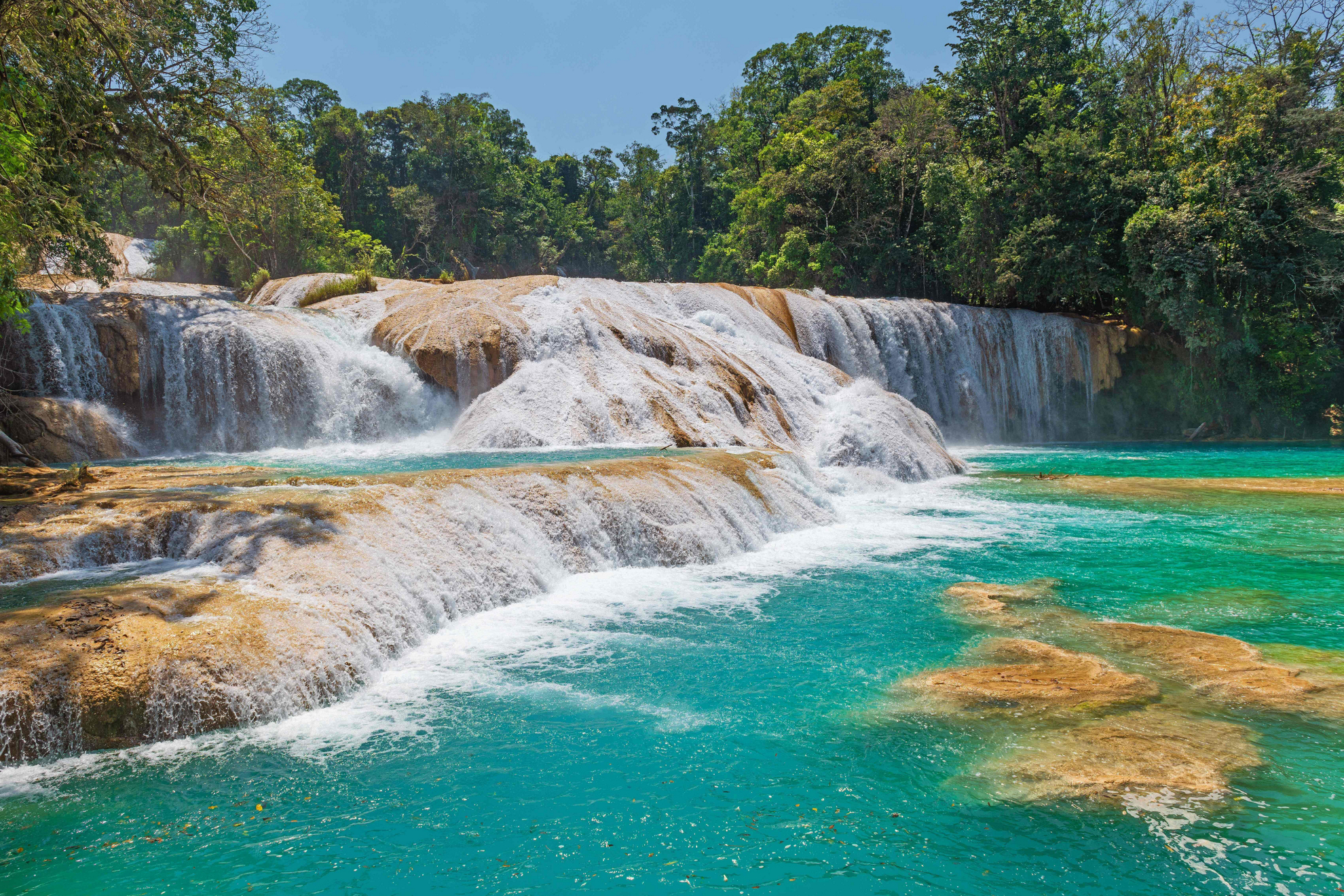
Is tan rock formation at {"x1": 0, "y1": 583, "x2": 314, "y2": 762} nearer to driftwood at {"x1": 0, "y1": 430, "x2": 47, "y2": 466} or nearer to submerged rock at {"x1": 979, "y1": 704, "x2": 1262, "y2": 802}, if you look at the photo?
submerged rock at {"x1": 979, "y1": 704, "x2": 1262, "y2": 802}

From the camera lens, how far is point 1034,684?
5617 millimetres

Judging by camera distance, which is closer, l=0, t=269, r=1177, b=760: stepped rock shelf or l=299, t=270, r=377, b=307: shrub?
l=0, t=269, r=1177, b=760: stepped rock shelf

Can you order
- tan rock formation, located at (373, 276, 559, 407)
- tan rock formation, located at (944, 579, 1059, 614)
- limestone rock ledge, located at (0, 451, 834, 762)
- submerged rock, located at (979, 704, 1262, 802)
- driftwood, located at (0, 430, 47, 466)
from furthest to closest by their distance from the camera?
tan rock formation, located at (373, 276, 559, 407) < driftwood, located at (0, 430, 47, 466) < tan rock formation, located at (944, 579, 1059, 614) < limestone rock ledge, located at (0, 451, 834, 762) < submerged rock, located at (979, 704, 1262, 802)

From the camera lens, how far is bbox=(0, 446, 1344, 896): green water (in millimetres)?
3664

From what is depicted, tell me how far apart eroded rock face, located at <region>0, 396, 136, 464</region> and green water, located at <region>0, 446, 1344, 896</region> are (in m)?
9.77

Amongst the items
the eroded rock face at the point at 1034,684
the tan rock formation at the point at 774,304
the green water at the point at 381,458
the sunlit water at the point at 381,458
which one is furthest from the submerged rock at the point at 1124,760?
the tan rock formation at the point at 774,304

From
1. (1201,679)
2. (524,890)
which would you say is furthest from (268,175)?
(1201,679)

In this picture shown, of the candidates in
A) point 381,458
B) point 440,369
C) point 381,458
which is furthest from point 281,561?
point 440,369

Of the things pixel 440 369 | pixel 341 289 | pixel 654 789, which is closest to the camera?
pixel 654 789

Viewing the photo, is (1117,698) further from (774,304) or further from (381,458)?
(774,304)

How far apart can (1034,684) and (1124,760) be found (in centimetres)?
113

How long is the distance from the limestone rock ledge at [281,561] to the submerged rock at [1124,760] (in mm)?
4301

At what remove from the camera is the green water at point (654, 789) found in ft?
12.0

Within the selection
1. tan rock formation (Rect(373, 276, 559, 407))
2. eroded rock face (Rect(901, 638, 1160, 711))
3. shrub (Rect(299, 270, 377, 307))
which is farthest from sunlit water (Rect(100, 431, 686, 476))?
eroded rock face (Rect(901, 638, 1160, 711))
